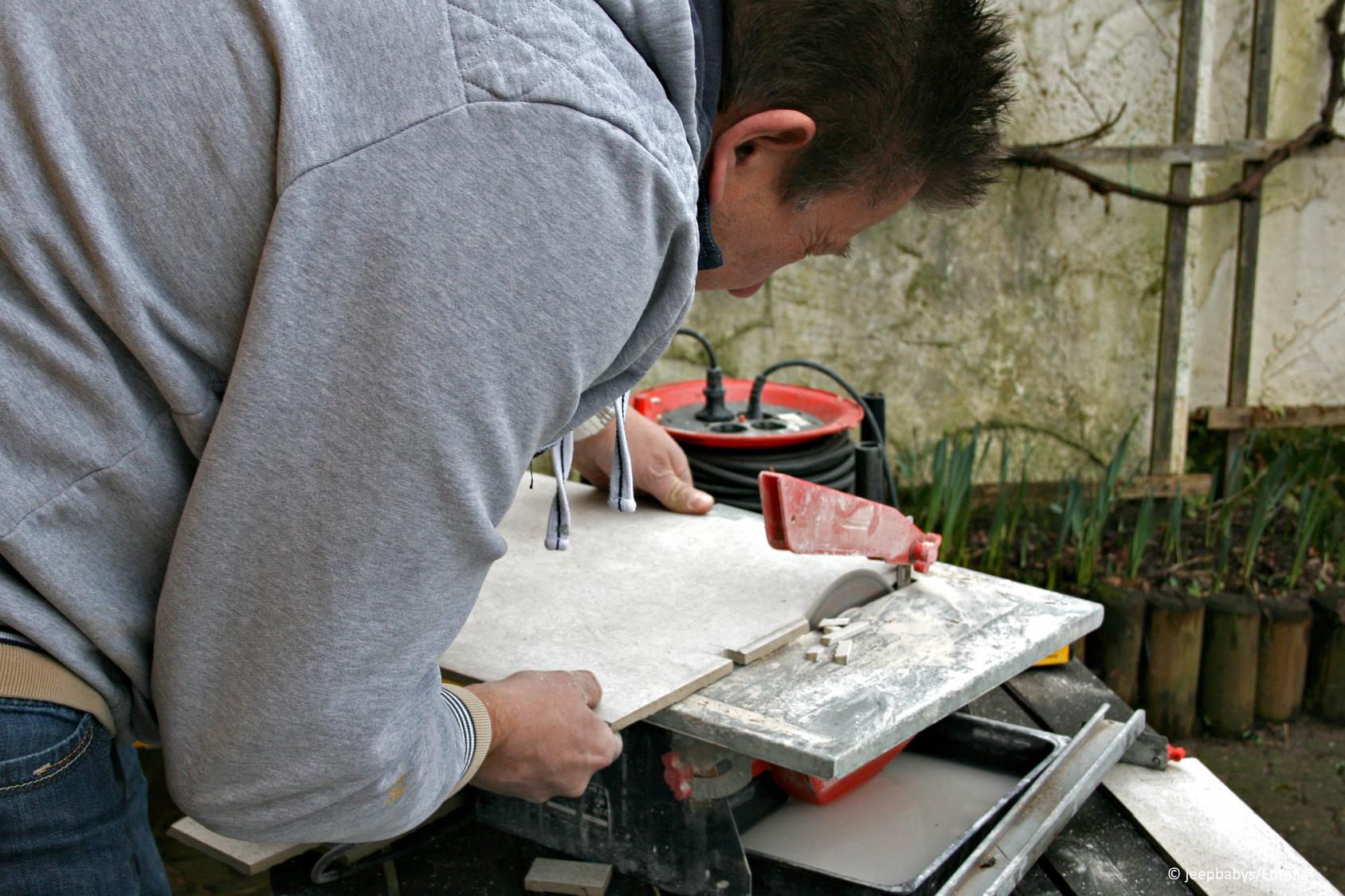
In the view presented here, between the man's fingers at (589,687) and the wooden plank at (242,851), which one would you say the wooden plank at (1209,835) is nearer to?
the man's fingers at (589,687)

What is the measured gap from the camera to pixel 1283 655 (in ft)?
10.5

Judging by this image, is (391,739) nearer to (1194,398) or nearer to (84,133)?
(84,133)

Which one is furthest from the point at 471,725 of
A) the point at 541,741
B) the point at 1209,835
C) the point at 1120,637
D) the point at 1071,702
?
the point at 1120,637

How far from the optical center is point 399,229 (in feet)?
2.13

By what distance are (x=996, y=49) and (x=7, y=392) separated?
2.69 ft

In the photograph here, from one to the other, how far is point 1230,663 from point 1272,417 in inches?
40.6

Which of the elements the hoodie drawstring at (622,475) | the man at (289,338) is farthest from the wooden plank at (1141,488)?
the man at (289,338)

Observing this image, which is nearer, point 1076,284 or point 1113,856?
point 1113,856

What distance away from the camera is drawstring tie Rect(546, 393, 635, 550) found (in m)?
1.13

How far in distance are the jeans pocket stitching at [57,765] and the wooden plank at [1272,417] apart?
3.76 m

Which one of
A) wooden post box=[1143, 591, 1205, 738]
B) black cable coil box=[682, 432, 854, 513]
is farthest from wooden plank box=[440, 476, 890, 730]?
wooden post box=[1143, 591, 1205, 738]

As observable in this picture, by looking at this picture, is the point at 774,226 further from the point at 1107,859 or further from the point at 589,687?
the point at 1107,859

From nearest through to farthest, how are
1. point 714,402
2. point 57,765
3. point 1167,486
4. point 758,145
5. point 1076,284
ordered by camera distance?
point 57,765, point 758,145, point 714,402, point 1076,284, point 1167,486

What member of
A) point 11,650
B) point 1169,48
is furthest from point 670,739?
point 1169,48
